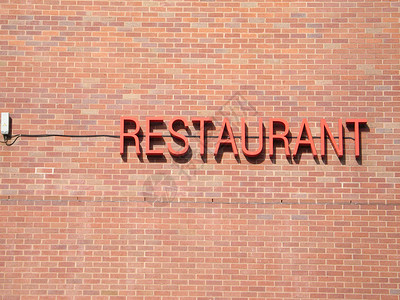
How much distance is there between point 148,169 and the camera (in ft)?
33.2

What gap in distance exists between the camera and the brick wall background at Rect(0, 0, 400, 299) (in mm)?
9820

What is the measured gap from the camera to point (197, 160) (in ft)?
33.3

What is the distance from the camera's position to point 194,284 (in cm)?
977

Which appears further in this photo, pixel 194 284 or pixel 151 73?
pixel 151 73

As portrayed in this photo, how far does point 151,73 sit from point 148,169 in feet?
5.29

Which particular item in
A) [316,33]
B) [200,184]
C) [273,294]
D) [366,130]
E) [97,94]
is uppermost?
[316,33]

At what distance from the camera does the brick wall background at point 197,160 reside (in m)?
9.82

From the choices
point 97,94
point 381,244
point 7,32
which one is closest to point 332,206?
point 381,244

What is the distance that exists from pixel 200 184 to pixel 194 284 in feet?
5.19

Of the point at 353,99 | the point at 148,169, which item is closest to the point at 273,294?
the point at 148,169

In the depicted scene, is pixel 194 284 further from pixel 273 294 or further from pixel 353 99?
pixel 353 99

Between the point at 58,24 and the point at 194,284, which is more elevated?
the point at 58,24

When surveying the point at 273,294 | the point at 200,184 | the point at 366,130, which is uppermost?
the point at 366,130

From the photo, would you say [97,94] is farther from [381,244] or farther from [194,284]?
[381,244]
